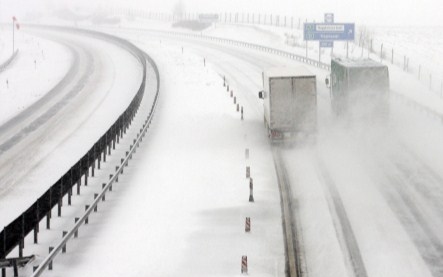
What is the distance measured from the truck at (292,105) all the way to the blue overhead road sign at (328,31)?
35374mm

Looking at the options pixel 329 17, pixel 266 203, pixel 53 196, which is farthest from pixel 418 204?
pixel 329 17

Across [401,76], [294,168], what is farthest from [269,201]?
[401,76]

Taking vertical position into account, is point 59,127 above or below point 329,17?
below

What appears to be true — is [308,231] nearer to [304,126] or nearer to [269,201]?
[269,201]

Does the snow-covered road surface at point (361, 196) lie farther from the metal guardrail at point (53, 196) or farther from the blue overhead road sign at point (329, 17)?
the blue overhead road sign at point (329, 17)

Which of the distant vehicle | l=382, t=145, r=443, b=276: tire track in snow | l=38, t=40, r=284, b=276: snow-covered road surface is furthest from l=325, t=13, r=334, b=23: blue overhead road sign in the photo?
l=382, t=145, r=443, b=276: tire track in snow

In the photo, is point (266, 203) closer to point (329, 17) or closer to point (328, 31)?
point (328, 31)

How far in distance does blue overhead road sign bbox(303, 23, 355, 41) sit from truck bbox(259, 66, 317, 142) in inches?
1393

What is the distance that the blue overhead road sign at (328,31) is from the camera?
63469 millimetres

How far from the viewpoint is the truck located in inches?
1144

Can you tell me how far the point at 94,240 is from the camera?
1802cm

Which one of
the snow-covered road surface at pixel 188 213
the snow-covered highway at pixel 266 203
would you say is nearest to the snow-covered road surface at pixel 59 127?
the snow-covered highway at pixel 266 203

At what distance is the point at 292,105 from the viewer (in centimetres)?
2920

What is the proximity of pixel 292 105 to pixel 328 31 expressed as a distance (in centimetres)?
3683
